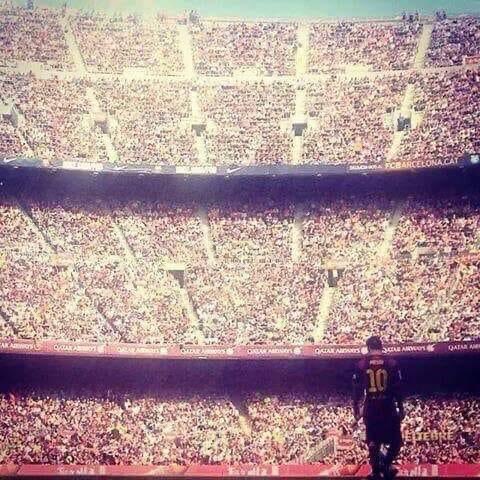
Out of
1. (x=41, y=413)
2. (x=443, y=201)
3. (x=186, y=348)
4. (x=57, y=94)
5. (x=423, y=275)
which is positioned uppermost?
(x=57, y=94)

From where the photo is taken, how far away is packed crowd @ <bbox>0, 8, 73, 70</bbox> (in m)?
31.3

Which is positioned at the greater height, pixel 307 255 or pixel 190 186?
pixel 190 186

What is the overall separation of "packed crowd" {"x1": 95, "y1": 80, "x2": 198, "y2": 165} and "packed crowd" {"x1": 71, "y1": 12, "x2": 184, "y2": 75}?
4.31 ft

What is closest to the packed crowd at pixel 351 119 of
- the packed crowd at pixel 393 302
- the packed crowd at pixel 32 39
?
the packed crowd at pixel 393 302

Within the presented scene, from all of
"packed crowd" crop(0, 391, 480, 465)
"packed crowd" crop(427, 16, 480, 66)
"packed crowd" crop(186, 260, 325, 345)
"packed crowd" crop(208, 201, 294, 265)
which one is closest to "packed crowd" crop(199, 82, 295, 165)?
"packed crowd" crop(208, 201, 294, 265)

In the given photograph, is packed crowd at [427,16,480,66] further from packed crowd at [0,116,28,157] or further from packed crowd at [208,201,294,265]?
packed crowd at [0,116,28,157]

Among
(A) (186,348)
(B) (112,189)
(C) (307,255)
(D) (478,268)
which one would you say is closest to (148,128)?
(B) (112,189)

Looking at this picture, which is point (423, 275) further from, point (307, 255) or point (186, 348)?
point (186, 348)

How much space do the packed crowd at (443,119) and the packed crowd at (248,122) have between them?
5617 mm

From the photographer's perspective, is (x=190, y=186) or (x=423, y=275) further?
(x=190, y=186)

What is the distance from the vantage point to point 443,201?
27344 millimetres

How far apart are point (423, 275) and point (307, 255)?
4749 mm

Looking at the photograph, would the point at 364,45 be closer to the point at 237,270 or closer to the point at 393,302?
the point at 237,270

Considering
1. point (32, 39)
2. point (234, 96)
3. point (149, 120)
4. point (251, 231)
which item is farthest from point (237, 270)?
point (32, 39)
